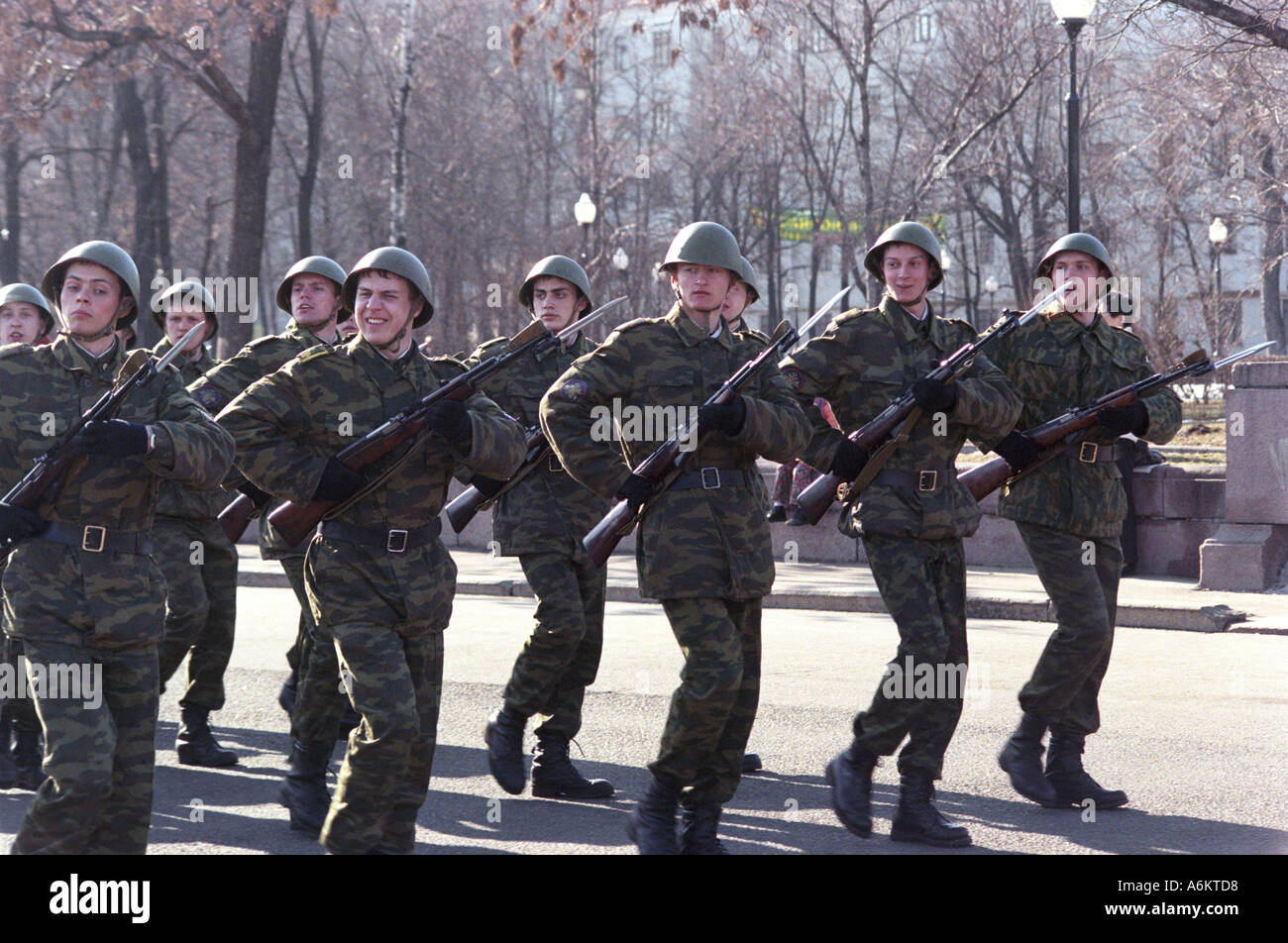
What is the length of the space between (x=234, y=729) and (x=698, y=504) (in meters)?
3.94

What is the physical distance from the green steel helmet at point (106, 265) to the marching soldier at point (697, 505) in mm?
1443

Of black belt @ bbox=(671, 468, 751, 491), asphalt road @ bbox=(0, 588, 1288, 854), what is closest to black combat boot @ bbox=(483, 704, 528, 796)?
asphalt road @ bbox=(0, 588, 1288, 854)

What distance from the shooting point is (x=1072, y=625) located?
6.41 m

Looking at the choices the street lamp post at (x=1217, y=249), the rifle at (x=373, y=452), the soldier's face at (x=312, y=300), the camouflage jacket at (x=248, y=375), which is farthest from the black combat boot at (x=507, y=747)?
the street lamp post at (x=1217, y=249)

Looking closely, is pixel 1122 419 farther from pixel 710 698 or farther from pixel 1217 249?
pixel 1217 249

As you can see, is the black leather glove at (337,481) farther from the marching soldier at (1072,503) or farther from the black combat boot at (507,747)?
the marching soldier at (1072,503)

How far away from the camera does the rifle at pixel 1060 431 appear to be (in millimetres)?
6418

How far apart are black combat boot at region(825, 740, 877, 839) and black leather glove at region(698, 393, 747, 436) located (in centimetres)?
143

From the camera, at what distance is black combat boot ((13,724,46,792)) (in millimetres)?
6973

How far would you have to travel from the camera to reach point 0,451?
5102mm

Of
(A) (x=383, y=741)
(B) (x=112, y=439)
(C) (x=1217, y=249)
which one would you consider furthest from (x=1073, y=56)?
(C) (x=1217, y=249)

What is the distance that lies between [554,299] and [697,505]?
226 cm

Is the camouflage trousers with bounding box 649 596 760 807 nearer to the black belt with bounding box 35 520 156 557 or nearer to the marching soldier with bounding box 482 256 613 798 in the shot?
the marching soldier with bounding box 482 256 613 798
